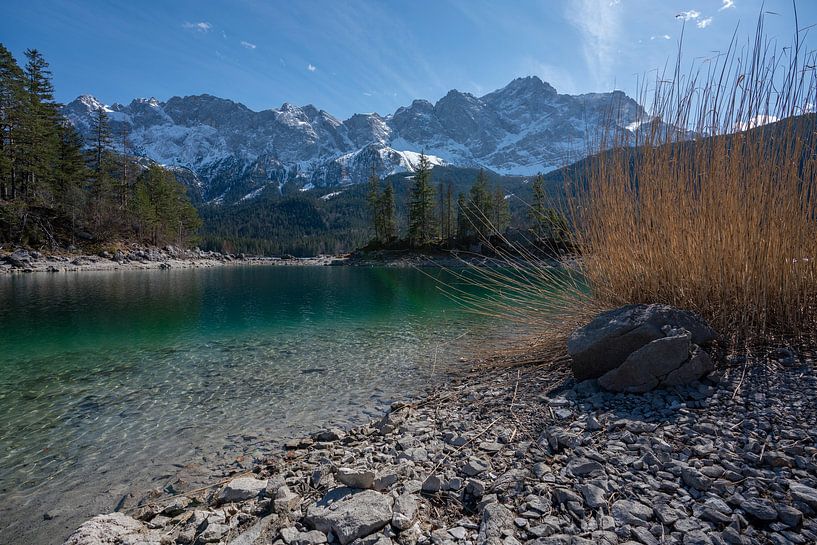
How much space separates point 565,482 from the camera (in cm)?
190

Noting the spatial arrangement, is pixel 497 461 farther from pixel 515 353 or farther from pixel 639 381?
pixel 515 353

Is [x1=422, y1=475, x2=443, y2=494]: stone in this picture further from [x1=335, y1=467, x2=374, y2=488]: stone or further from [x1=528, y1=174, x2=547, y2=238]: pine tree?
[x1=528, y1=174, x2=547, y2=238]: pine tree

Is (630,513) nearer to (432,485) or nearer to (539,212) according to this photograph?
(432,485)

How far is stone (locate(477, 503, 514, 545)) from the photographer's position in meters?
1.58

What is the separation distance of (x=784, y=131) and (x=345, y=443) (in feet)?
15.0

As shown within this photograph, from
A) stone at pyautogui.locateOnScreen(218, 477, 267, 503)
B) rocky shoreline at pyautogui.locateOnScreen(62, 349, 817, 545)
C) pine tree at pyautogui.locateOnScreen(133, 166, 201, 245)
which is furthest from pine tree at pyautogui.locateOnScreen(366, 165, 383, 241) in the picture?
stone at pyautogui.locateOnScreen(218, 477, 267, 503)

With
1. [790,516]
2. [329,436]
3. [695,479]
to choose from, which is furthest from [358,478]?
[790,516]

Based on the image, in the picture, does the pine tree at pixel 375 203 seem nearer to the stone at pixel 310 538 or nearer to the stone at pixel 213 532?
the stone at pixel 213 532

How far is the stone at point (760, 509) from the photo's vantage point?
56.2 inches

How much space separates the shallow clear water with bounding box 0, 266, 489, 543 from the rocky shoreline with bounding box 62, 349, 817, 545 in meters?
0.88

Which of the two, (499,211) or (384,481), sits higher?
(499,211)

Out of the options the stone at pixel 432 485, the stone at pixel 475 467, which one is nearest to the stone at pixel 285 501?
the stone at pixel 432 485

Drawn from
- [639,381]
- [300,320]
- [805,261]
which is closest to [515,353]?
[639,381]

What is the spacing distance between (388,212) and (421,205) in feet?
22.8
